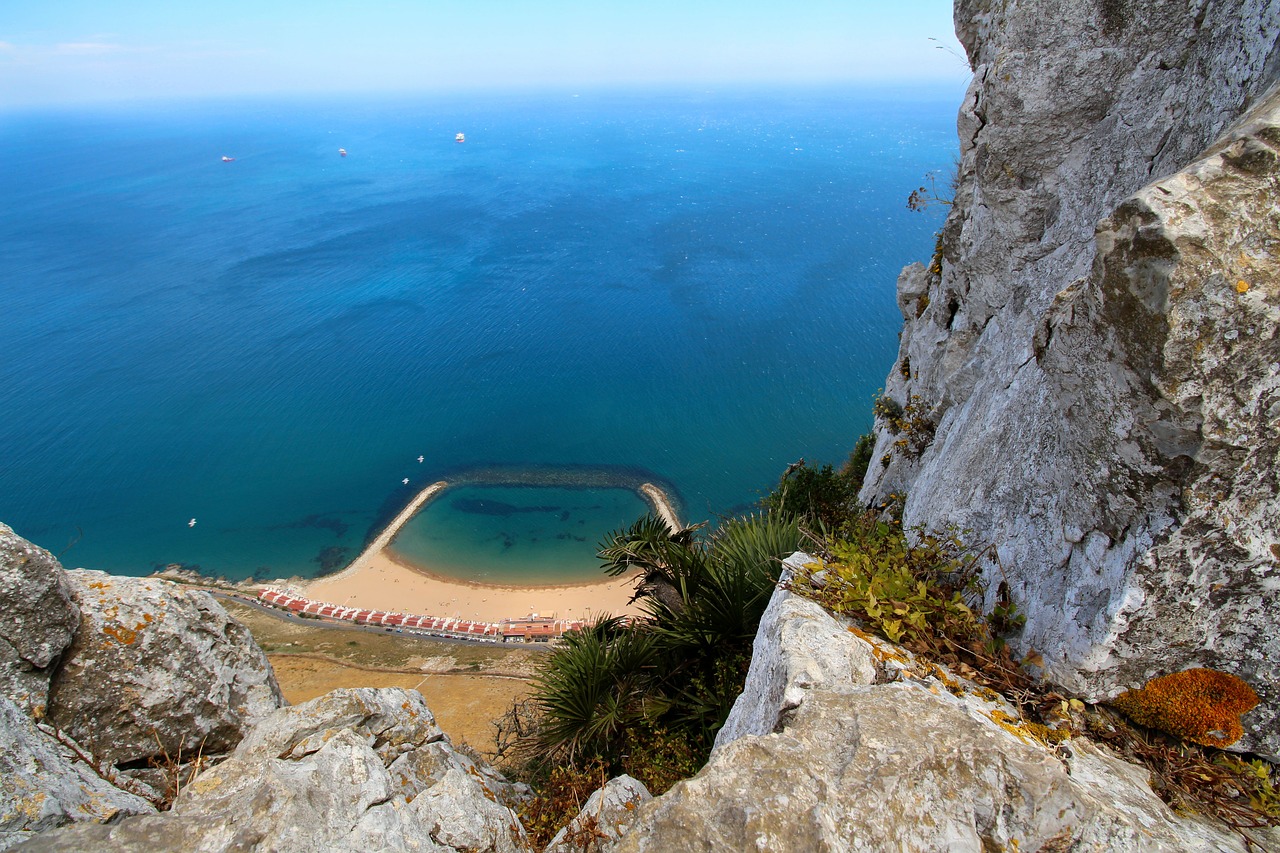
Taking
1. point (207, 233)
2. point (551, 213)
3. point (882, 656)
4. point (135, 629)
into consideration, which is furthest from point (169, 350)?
point (882, 656)

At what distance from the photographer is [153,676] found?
23.7 ft

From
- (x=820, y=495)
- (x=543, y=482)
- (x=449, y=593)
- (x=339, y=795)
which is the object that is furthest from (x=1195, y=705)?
(x=543, y=482)

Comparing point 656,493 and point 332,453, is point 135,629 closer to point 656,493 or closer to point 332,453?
point 656,493

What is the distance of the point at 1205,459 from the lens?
3785mm

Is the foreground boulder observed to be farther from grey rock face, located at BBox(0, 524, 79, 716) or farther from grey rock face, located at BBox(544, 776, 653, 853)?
grey rock face, located at BBox(0, 524, 79, 716)

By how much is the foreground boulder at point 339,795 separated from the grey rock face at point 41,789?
39 centimetres

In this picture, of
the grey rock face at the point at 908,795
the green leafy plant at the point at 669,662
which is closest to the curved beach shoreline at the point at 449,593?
the green leafy plant at the point at 669,662

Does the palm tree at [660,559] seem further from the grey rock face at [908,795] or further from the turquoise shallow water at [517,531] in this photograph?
the turquoise shallow water at [517,531]

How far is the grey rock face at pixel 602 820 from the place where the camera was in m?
5.20

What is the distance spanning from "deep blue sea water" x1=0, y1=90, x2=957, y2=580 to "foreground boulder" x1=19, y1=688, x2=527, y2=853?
14.6 m

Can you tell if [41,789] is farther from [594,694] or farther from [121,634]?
[594,694]

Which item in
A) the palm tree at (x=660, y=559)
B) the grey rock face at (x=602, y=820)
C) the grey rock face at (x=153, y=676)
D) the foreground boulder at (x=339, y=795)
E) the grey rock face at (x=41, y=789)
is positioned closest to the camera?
the grey rock face at (x=41, y=789)

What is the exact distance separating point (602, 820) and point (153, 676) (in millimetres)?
5379

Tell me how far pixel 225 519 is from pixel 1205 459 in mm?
44578
